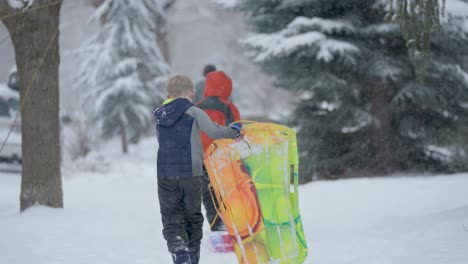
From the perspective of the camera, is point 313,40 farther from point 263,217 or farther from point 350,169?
point 263,217

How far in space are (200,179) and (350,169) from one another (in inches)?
309

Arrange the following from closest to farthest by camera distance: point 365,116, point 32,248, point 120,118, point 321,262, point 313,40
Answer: point 321,262
point 32,248
point 313,40
point 365,116
point 120,118

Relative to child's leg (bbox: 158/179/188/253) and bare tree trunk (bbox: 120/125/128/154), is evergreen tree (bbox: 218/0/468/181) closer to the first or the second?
child's leg (bbox: 158/179/188/253)

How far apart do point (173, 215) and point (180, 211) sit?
74 millimetres

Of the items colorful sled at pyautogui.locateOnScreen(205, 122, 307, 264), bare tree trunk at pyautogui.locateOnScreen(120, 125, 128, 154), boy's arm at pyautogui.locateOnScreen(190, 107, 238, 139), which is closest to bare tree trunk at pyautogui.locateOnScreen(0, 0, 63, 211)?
boy's arm at pyautogui.locateOnScreen(190, 107, 238, 139)

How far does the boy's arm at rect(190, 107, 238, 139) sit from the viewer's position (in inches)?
174

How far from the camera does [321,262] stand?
5.22 metres

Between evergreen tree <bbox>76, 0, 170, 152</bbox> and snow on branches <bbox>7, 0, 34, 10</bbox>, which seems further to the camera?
evergreen tree <bbox>76, 0, 170, 152</bbox>

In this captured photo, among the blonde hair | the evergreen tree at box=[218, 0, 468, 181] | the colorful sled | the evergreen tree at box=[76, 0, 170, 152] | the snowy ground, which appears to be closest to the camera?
the colorful sled

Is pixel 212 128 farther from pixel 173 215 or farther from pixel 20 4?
pixel 20 4

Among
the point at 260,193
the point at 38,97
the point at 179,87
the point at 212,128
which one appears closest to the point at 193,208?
the point at 260,193

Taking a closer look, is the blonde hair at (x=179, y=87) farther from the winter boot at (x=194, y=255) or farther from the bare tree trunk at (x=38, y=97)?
the bare tree trunk at (x=38, y=97)

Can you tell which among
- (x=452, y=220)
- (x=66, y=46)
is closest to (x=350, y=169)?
(x=452, y=220)

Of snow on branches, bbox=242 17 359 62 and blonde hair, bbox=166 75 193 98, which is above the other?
snow on branches, bbox=242 17 359 62
